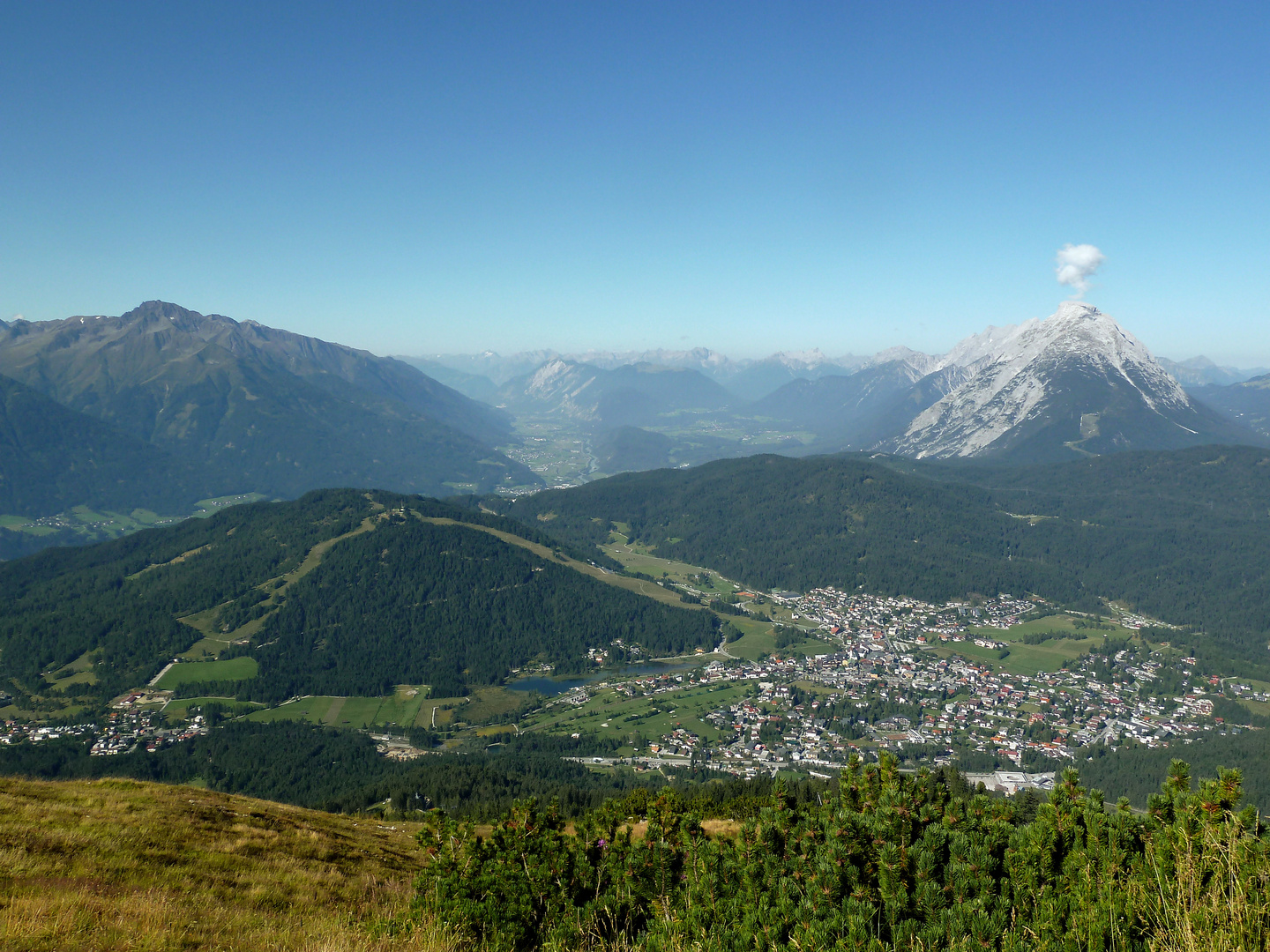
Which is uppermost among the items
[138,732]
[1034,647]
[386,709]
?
[138,732]

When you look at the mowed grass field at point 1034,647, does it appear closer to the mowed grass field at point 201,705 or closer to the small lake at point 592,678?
the small lake at point 592,678

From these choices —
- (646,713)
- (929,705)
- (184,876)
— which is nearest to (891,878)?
(184,876)

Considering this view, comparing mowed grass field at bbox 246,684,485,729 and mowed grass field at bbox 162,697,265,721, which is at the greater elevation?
mowed grass field at bbox 162,697,265,721

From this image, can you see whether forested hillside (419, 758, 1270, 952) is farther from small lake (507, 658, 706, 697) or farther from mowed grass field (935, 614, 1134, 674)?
mowed grass field (935, 614, 1134, 674)

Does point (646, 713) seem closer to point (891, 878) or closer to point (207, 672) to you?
point (207, 672)

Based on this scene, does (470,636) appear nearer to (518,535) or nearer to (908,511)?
(518,535)

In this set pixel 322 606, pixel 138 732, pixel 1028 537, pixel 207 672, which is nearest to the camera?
pixel 138 732

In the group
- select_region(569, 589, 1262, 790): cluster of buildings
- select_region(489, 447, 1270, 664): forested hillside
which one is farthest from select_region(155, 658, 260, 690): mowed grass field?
select_region(489, 447, 1270, 664): forested hillside
